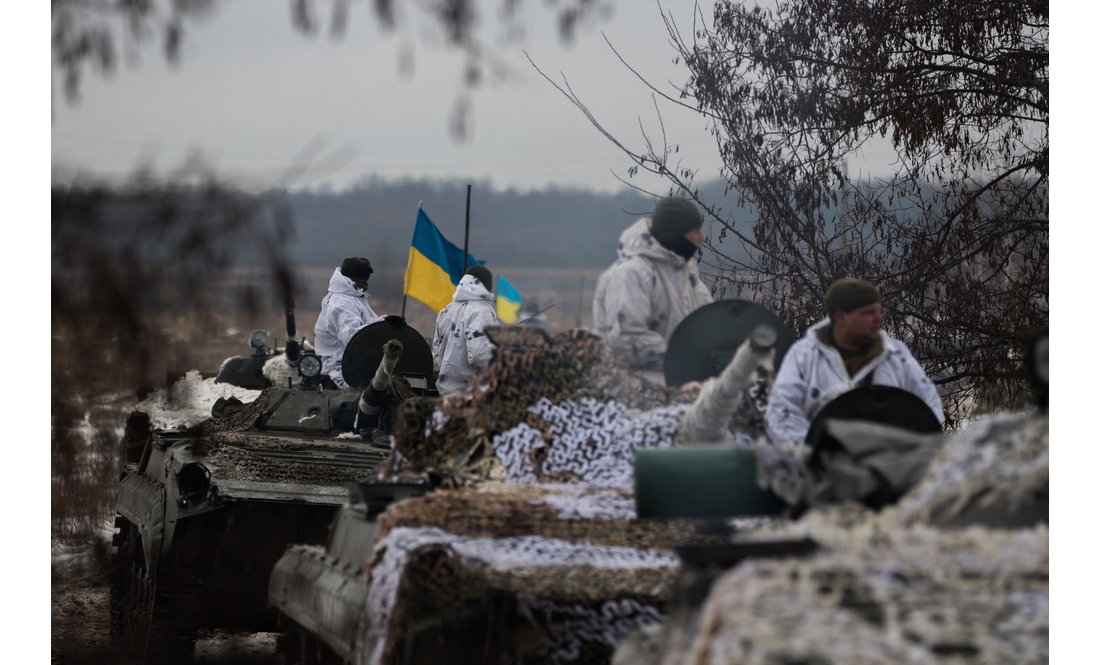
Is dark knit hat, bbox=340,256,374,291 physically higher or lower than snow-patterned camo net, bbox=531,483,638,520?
higher

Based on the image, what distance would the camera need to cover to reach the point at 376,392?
7.48 m

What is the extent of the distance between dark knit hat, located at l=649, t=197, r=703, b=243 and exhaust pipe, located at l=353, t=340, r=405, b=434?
251 centimetres

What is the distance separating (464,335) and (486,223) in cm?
336

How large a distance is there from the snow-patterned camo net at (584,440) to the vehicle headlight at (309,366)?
14.3ft

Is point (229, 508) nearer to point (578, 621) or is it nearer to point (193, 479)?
point (193, 479)

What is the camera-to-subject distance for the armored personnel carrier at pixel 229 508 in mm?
6492

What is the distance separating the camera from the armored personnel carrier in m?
6.49

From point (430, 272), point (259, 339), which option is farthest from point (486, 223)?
point (259, 339)

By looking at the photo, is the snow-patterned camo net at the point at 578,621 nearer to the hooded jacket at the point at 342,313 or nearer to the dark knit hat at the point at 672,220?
the dark knit hat at the point at 672,220

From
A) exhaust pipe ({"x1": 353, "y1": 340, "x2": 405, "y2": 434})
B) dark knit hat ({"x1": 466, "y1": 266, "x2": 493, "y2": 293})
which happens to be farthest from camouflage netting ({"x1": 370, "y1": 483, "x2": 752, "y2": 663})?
dark knit hat ({"x1": 466, "y1": 266, "x2": 493, "y2": 293})

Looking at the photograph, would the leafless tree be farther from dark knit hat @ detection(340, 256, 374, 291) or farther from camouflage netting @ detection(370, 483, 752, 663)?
camouflage netting @ detection(370, 483, 752, 663)

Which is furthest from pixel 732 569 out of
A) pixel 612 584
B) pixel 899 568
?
pixel 612 584

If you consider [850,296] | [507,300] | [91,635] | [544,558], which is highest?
[507,300]

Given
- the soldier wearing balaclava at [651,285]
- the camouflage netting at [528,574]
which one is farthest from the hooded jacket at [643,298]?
the camouflage netting at [528,574]
